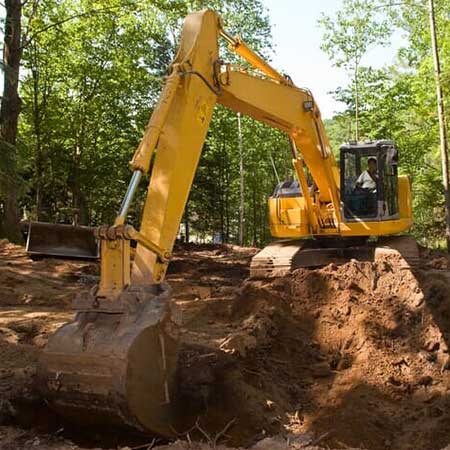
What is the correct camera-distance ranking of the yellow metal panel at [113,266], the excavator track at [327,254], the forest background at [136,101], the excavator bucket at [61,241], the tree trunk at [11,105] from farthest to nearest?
the forest background at [136,101] < the tree trunk at [11,105] < the excavator bucket at [61,241] < the excavator track at [327,254] < the yellow metal panel at [113,266]

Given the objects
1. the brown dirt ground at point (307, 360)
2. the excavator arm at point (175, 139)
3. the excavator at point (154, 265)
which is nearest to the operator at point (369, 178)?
the excavator at point (154, 265)

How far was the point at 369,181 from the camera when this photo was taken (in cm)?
1006

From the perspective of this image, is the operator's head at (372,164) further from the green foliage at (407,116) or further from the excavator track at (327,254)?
the green foliage at (407,116)

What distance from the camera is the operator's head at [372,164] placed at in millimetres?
10070

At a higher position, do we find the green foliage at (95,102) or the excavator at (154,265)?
the green foliage at (95,102)

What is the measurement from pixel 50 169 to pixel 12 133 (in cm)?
1082

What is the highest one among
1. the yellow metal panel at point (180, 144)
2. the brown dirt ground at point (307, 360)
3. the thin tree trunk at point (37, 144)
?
the thin tree trunk at point (37, 144)

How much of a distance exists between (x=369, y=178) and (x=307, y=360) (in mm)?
4318

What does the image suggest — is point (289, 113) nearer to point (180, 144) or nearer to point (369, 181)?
point (369, 181)

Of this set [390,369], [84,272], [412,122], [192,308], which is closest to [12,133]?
[84,272]

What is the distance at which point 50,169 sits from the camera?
81.4ft

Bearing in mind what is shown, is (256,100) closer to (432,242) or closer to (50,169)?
(50,169)

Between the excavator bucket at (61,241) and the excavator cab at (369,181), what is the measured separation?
224 inches

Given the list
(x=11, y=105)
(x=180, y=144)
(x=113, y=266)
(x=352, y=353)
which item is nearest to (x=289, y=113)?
(x=180, y=144)
